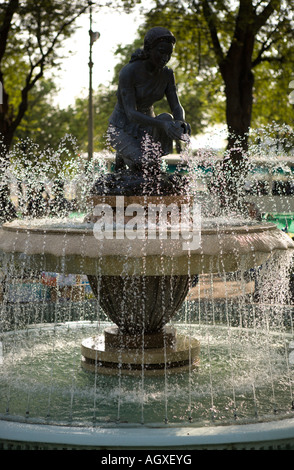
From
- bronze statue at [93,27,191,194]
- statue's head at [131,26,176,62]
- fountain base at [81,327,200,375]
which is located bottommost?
fountain base at [81,327,200,375]

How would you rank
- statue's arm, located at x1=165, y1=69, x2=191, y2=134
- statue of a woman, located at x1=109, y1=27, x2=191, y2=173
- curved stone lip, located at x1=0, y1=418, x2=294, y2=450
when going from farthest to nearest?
statue's arm, located at x1=165, y1=69, x2=191, y2=134, statue of a woman, located at x1=109, y1=27, x2=191, y2=173, curved stone lip, located at x1=0, y1=418, x2=294, y2=450

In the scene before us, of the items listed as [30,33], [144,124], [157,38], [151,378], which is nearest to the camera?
[151,378]

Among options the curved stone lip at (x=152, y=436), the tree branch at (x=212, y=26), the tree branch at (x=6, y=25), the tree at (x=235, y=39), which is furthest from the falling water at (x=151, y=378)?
the tree branch at (x=6, y=25)

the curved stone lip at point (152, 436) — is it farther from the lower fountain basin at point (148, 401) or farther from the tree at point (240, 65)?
the tree at point (240, 65)

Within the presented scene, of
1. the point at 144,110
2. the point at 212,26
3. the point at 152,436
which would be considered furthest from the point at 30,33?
the point at 152,436

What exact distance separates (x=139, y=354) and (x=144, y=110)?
257 centimetres

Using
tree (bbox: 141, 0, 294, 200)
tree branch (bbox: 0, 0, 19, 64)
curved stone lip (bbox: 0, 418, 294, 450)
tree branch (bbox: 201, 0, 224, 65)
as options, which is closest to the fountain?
curved stone lip (bbox: 0, 418, 294, 450)

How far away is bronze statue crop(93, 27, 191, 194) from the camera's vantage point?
20.5 ft

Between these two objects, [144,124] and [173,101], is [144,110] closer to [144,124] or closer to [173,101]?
[173,101]

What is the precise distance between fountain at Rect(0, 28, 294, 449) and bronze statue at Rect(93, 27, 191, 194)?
0.05ft

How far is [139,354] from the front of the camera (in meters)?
6.04

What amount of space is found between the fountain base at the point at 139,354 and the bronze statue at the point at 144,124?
143 cm

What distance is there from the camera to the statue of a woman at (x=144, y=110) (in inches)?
245

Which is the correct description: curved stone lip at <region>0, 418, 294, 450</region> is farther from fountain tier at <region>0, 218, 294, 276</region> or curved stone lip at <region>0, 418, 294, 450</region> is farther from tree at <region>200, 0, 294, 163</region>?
tree at <region>200, 0, 294, 163</region>
